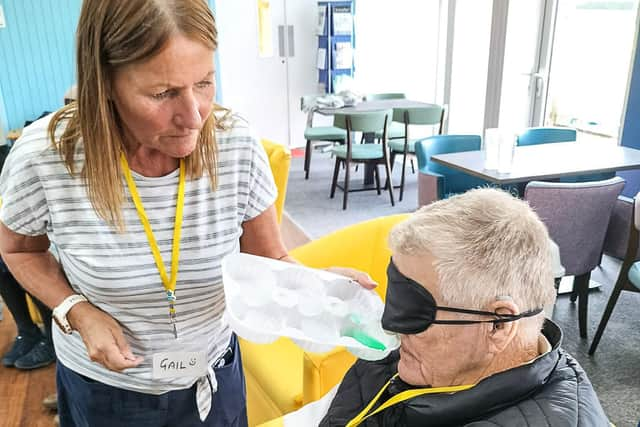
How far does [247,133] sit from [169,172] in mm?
187

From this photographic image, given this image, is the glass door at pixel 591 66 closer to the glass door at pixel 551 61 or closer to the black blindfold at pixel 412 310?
the glass door at pixel 551 61

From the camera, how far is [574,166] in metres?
3.22

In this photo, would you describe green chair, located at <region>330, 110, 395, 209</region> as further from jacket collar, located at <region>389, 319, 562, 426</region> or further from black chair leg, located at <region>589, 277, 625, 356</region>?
jacket collar, located at <region>389, 319, 562, 426</region>

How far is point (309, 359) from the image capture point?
1598 millimetres

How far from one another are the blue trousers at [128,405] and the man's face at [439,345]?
485 millimetres

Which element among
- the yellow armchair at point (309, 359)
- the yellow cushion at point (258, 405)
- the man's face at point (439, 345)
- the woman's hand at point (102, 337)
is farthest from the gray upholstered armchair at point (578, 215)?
the woman's hand at point (102, 337)

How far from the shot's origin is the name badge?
1.12 m

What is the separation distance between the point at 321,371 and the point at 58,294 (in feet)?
2.57

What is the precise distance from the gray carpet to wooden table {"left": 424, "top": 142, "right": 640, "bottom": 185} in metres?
0.82

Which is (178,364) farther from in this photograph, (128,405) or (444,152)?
(444,152)

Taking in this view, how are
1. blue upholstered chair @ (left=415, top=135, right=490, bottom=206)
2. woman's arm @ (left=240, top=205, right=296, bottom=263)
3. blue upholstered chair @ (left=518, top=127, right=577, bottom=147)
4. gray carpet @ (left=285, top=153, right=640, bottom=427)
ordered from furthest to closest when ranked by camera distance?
blue upholstered chair @ (left=518, top=127, right=577, bottom=147) < blue upholstered chair @ (left=415, top=135, right=490, bottom=206) < gray carpet @ (left=285, top=153, right=640, bottom=427) < woman's arm @ (left=240, top=205, right=296, bottom=263)

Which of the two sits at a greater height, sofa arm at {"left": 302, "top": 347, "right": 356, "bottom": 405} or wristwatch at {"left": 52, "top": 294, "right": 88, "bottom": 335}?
wristwatch at {"left": 52, "top": 294, "right": 88, "bottom": 335}

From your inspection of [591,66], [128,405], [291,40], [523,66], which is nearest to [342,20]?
[291,40]

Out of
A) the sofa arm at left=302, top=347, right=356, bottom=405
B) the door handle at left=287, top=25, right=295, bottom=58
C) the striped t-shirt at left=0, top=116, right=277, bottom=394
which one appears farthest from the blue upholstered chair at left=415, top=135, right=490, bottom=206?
the door handle at left=287, top=25, right=295, bottom=58
